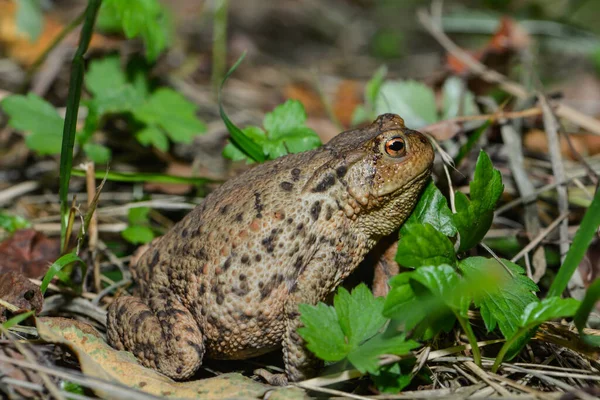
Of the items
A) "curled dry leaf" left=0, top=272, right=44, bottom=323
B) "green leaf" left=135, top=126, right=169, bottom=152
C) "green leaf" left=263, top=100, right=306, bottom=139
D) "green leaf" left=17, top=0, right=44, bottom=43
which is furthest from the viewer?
"green leaf" left=17, top=0, right=44, bottom=43

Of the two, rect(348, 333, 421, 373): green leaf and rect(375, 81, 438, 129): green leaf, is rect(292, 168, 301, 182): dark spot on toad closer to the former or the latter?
rect(348, 333, 421, 373): green leaf

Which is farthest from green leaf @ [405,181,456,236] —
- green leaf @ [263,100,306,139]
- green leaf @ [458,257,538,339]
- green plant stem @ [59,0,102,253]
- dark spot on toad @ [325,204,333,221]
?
green plant stem @ [59,0,102,253]

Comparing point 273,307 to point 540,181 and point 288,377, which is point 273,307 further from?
point 540,181

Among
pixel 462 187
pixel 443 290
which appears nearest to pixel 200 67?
pixel 462 187

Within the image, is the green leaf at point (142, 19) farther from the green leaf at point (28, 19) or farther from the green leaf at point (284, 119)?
the green leaf at point (28, 19)

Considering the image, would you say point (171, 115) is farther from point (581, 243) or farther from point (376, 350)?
point (581, 243)

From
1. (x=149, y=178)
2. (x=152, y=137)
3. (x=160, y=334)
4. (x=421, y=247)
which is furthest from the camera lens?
(x=152, y=137)

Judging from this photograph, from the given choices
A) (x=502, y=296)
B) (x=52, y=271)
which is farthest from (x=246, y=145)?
(x=502, y=296)
